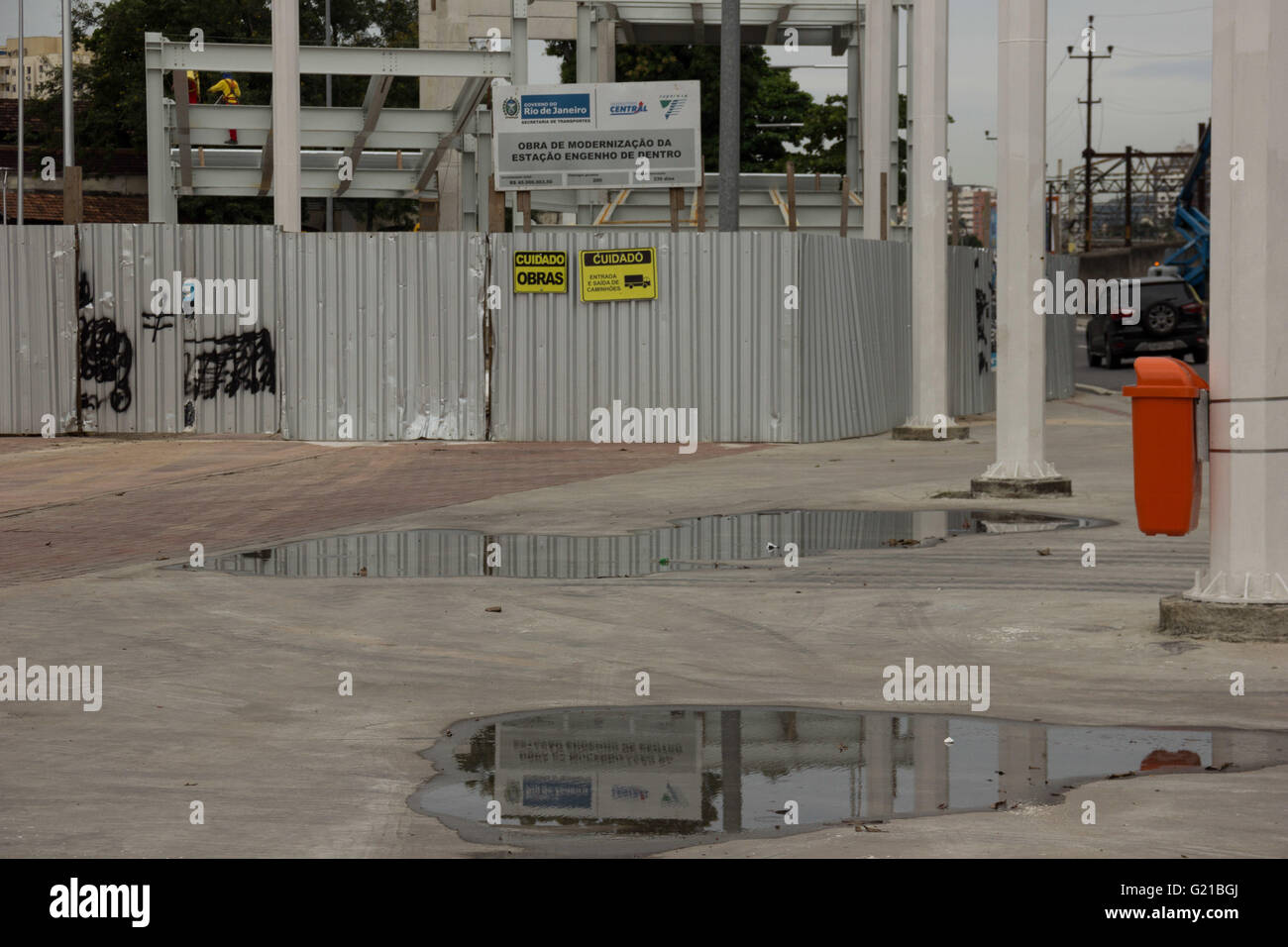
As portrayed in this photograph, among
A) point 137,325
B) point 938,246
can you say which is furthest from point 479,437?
point 938,246

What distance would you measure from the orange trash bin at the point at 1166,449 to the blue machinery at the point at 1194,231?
156 ft

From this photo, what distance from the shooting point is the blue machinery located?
54.5 meters

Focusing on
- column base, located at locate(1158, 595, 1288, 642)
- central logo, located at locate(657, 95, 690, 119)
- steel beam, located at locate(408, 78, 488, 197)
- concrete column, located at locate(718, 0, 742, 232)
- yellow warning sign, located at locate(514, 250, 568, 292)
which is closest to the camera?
column base, located at locate(1158, 595, 1288, 642)

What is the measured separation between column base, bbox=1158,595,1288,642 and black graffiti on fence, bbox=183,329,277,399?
13.9 m

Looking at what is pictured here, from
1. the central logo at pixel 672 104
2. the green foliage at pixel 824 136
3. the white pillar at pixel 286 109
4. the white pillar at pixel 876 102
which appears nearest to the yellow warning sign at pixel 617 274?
the central logo at pixel 672 104

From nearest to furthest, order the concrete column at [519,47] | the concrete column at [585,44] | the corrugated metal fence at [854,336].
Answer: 1. the corrugated metal fence at [854,336]
2. the concrete column at [519,47]
3. the concrete column at [585,44]

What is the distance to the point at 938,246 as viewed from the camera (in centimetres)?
1984

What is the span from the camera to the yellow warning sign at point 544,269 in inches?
792

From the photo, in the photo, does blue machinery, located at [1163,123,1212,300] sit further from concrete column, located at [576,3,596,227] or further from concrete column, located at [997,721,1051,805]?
concrete column, located at [997,721,1051,805]

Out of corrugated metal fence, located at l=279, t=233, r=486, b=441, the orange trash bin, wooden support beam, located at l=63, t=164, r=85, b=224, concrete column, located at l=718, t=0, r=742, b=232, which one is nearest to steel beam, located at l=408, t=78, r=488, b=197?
corrugated metal fence, located at l=279, t=233, r=486, b=441

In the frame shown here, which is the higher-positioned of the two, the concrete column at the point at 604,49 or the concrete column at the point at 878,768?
the concrete column at the point at 604,49

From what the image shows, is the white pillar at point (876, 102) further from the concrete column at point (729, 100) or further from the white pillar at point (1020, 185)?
the white pillar at point (1020, 185)

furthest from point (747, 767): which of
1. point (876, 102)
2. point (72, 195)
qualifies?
point (876, 102)

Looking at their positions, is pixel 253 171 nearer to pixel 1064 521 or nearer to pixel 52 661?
pixel 1064 521
